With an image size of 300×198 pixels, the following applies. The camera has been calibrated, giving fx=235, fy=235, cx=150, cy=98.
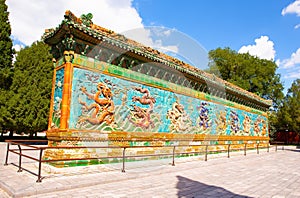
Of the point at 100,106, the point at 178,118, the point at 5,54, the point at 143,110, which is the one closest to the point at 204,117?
the point at 178,118

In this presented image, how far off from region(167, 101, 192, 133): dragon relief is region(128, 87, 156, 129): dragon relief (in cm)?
130

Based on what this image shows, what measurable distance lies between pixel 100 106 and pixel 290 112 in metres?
32.1

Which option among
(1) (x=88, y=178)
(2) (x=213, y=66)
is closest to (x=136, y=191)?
(1) (x=88, y=178)

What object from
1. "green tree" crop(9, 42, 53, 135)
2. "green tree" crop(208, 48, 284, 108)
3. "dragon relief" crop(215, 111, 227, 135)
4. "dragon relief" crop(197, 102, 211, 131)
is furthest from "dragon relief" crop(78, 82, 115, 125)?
"green tree" crop(208, 48, 284, 108)

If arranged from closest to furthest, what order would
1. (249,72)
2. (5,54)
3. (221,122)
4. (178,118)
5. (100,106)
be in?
(100,106) < (178,118) < (221,122) < (5,54) < (249,72)

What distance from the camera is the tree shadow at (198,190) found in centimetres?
503

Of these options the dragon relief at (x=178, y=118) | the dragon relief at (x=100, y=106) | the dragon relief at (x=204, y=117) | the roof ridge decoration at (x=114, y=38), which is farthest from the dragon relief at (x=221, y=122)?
the dragon relief at (x=100, y=106)

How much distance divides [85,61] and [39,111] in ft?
42.5

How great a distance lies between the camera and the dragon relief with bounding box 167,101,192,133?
35.3 feet

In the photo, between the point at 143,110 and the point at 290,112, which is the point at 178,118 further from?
the point at 290,112

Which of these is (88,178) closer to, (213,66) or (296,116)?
(213,66)

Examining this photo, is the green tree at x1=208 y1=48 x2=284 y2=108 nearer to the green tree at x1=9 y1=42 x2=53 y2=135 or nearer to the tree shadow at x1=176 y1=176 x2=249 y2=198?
the green tree at x1=9 y1=42 x2=53 y2=135

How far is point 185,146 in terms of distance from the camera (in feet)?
37.3

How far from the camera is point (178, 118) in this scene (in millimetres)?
11148
